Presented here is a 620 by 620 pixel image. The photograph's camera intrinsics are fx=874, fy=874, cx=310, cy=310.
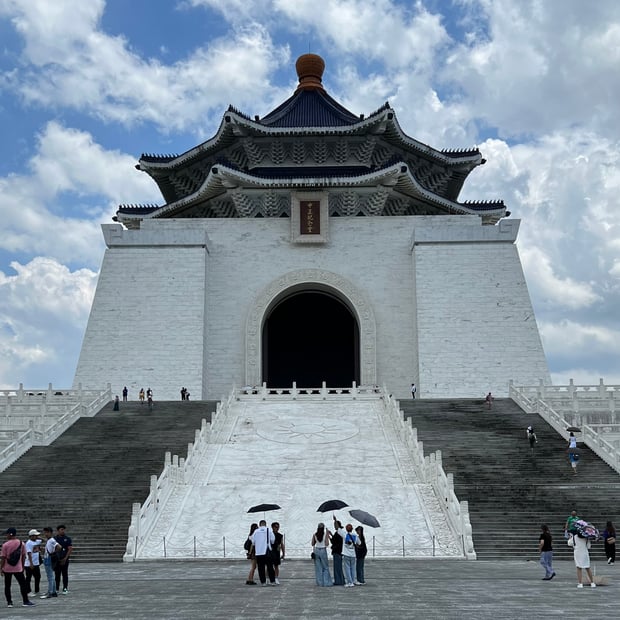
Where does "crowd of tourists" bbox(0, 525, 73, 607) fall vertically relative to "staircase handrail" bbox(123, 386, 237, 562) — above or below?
below

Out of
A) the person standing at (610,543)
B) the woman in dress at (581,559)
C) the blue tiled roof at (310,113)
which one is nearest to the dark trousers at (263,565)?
the woman in dress at (581,559)

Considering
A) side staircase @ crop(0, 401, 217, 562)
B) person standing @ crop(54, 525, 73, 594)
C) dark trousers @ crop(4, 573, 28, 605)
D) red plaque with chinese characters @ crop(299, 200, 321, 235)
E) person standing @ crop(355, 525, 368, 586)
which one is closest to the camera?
dark trousers @ crop(4, 573, 28, 605)

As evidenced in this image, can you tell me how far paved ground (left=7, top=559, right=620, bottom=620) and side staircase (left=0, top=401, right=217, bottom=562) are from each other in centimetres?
255

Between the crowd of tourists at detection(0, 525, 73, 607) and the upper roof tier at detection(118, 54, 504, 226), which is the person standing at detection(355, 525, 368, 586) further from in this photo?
the upper roof tier at detection(118, 54, 504, 226)

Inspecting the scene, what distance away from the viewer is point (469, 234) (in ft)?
122

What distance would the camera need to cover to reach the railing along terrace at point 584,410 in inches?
891

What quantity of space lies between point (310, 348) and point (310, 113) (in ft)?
43.9

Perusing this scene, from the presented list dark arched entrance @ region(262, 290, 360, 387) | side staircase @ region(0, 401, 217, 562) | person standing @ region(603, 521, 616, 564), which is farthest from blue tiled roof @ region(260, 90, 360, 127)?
person standing @ region(603, 521, 616, 564)

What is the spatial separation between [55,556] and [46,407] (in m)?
17.0

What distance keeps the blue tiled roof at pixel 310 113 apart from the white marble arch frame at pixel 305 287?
747 cm

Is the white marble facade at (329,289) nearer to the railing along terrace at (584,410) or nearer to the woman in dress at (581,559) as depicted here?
the railing along terrace at (584,410)

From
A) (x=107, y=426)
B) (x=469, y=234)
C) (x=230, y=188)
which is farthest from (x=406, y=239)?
(x=107, y=426)

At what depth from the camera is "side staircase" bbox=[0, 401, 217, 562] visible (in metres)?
17.7

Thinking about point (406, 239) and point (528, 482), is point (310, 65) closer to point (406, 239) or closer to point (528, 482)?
point (406, 239)
